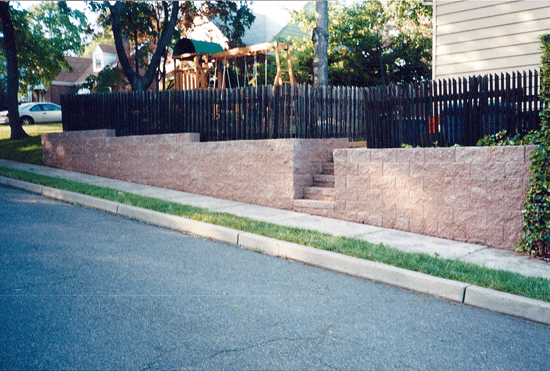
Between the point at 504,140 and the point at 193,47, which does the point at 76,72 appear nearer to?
the point at 193,47

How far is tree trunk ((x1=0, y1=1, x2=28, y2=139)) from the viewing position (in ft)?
64.0

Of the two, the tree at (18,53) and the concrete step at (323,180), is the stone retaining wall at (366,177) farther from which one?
the tree at (18,53)

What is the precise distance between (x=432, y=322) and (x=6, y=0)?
20.9m

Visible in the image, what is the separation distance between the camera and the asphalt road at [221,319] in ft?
11.5

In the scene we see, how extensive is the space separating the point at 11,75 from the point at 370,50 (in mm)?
15978

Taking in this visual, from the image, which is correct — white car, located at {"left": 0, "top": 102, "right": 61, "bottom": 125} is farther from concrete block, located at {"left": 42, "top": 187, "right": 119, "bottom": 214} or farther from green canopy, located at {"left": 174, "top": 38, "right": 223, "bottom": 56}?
concrete block, located at {"left": 42, "top": 187, "right": 119, "bottom": 214}

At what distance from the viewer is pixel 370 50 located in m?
23.8

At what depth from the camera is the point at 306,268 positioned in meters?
5.96

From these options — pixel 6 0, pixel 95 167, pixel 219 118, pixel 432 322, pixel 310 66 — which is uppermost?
pixel 6 0

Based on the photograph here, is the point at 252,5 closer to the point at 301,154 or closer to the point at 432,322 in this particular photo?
the point at 301,154

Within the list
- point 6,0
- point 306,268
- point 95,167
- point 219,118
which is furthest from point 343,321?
point 6,0

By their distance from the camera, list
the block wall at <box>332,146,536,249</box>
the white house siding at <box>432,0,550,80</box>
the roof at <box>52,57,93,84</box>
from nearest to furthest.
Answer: the block wall at <box>332,146,536,249</box>
the white house siding at <box>432,0,550,80</box>
the roof at <box>52,57,93,84</box>

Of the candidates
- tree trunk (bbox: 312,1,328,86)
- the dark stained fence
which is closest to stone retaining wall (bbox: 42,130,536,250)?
the dark stained fence

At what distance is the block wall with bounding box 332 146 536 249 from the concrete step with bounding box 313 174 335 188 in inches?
31.6
